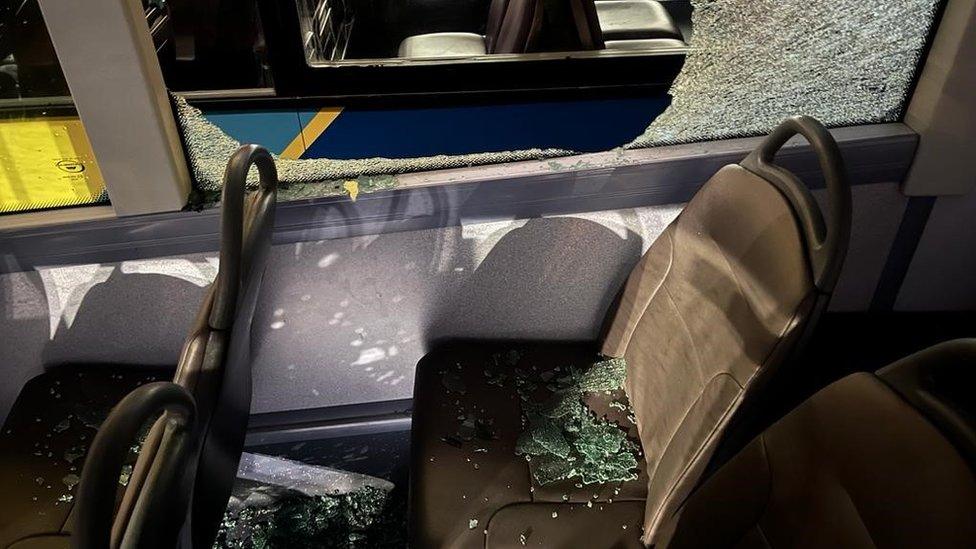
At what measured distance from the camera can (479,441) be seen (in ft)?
4.45

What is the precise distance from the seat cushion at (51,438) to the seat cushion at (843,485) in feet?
3.73

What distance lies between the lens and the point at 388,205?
1344 mm

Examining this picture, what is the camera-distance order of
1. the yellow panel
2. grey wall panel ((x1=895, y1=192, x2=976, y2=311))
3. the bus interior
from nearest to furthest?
the bus interior
the yellow panel
grey wall panel ((x1=895, y1=192, x2=976, y2=311))

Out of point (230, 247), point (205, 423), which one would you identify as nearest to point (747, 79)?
point (230, 247)

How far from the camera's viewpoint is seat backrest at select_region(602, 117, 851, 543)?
96 cm

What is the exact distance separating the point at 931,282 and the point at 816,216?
1028 millimetres

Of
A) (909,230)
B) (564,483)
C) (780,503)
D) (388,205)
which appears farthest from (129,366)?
(909,230)

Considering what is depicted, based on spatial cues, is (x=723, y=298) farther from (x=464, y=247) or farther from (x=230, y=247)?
(x=230, y=247)

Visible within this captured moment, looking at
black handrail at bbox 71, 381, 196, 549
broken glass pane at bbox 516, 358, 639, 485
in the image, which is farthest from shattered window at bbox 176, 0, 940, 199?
black handrail at bbox 71, 381, 196, 549

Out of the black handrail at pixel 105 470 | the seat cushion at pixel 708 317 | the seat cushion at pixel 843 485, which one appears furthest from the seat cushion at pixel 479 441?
the black handrail at pixel 105 470

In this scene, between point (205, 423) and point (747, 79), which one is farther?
point (747, 79)

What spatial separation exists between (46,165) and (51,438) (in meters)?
0.55

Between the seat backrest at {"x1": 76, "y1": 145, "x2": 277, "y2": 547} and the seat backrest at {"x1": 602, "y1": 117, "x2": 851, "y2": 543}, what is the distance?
2.40ft

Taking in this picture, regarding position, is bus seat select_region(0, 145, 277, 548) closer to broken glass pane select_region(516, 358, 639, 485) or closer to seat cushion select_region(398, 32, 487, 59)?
broken glass pane select_region(516, 358, 639, 485)
